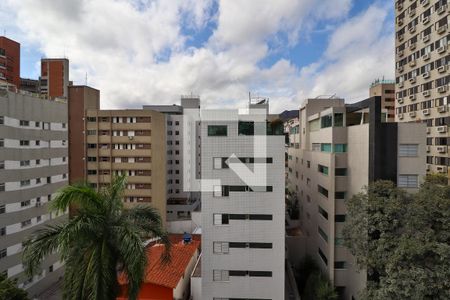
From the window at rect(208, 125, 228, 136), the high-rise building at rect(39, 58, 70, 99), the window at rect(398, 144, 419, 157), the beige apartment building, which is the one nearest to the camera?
the window at rect(398, 144, 419, 157)

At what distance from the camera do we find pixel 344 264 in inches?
656

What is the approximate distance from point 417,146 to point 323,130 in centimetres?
591

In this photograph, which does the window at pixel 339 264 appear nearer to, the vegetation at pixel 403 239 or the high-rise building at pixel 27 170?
the vegetation at pixel 403 239

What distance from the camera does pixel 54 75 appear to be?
216 feet

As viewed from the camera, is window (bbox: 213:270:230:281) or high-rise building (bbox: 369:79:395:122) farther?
high-rise building (bbox: 369:79:395:122)

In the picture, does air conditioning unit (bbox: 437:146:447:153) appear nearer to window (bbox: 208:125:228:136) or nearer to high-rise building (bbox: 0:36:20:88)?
window (bbox: 208:125:228:136)

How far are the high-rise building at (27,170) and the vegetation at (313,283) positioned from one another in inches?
686

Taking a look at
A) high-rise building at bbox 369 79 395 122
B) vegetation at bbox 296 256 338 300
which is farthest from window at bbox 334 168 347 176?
high-rise building at bbox 369 79 395 122

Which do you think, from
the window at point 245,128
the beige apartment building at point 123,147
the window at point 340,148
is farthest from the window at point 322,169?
the beige apartment building at point 123,147

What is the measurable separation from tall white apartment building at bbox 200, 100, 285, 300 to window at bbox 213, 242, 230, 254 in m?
0.06

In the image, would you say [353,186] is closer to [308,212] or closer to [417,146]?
[417,146]

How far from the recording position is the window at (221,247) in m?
15.1

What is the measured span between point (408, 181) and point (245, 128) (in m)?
9.10

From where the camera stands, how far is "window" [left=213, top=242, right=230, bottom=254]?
15.1m
